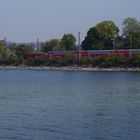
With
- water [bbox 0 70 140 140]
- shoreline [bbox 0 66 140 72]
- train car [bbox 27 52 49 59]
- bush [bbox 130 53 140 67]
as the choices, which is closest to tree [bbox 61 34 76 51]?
train car [bbox 27 52 49 59]

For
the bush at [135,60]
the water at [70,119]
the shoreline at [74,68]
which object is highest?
the bush at [135,60]

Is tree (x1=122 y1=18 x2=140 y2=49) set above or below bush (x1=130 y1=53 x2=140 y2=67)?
above

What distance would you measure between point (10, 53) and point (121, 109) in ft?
381

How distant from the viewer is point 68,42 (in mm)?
141750

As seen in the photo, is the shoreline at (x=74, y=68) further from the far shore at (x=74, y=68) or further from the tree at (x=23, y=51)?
the tree at (x=23, y=51)

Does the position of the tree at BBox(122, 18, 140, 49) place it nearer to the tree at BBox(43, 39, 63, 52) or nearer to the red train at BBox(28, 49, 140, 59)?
the red train at BBox(28, 49, 140, 59)

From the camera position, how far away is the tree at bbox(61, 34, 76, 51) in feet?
458

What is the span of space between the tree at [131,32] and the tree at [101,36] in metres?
4.12

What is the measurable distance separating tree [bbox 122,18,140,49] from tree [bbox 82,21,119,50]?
13.5 ft

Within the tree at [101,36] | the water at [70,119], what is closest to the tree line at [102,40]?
the tree at [101,36]

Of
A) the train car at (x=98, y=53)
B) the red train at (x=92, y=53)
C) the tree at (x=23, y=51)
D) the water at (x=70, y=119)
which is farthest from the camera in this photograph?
the tree at (x=23, y=51)

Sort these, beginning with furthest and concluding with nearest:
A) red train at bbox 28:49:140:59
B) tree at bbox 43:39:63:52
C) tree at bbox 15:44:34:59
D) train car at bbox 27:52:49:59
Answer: tree at bbox 43:39:63:52
tree at bbox 15:44:34:59
train car at bbox 27:52:49:59
red train at bbox 28:49:140:59

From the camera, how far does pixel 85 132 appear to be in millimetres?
24250

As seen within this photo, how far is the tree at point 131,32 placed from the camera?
129 meters
